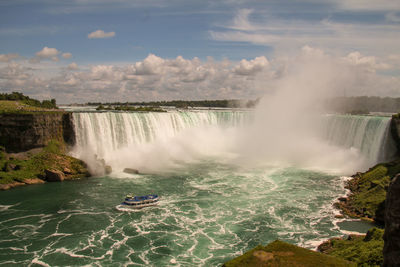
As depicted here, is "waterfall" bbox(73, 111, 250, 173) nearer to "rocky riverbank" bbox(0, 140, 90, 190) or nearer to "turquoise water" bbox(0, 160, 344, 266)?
"rocky riverbank" bbox(0, 140, 90, 190)

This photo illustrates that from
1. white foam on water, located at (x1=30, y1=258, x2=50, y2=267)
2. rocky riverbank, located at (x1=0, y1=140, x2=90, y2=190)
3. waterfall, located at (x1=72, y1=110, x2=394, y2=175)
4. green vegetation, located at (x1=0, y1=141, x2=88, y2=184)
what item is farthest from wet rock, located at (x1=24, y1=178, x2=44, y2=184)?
white foam on water, located at (x1=30, y1=258, x2=50, y2=267)

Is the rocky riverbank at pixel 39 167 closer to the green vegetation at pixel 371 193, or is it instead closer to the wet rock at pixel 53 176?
the wet rock at pixel 53 176

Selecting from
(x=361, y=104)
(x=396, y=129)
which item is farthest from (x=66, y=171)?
(x=361, y=104)

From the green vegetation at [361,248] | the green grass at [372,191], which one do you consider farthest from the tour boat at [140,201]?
the green grass at [372,191]

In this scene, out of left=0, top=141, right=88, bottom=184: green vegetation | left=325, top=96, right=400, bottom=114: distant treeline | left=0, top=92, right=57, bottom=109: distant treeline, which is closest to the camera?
left=0, top=141, right=88, bottom=184: green vegetation

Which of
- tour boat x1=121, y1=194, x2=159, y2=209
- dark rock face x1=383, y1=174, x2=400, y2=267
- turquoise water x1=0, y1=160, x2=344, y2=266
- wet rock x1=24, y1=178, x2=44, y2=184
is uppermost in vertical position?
dark rock face x1=383, y1=174, x2=400, y2=267

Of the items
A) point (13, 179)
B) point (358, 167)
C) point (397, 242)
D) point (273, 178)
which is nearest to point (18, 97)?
point (13, 179)

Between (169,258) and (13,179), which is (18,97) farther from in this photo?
(169,258)
